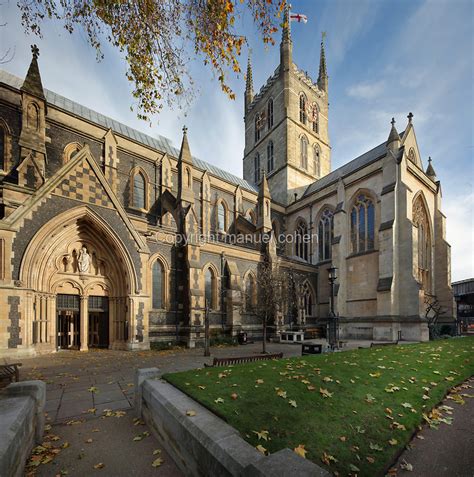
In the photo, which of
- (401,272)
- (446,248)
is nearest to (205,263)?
(401,272)

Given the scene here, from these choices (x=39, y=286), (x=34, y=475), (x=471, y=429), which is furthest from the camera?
(x=39, y=286)

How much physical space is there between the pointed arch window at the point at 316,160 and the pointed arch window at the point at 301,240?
32.2 feet

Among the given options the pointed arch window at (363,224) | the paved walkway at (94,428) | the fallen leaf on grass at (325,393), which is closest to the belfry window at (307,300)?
the pointed arch window at (363,224)

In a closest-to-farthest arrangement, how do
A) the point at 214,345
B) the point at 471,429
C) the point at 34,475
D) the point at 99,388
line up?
the point at 34,475, the point at 471,429, the point at 99,388, the point at 214,345

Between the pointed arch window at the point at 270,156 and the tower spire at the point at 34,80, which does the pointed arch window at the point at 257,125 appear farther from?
the tower spire at the point at 34,80

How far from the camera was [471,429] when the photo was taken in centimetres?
462

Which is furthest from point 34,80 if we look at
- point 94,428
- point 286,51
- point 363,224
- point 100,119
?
point 286,51

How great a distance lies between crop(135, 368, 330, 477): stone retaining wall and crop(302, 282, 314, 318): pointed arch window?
73.1ft

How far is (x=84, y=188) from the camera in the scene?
13.6 metres

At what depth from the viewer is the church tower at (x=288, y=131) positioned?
3397 centimetres

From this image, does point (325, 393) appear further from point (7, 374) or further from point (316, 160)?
point (316, 160)

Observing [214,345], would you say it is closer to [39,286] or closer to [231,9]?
[39,286]

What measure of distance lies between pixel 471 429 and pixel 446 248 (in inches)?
992

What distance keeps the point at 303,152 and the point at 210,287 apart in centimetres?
2422
